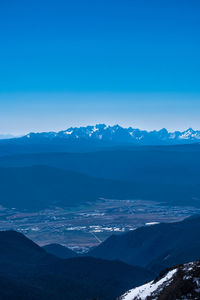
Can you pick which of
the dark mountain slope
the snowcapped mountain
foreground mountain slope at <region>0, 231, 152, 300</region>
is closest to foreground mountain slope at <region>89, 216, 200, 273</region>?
the dark mountain slope

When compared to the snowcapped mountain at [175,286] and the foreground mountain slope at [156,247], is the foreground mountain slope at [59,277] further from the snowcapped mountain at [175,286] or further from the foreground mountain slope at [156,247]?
the snowcapped mountain at [175,286]

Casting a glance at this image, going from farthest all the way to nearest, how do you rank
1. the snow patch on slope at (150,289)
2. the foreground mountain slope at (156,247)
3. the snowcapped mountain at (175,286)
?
the foreground mountain slope at (156,247), the snow patch on slope at (150,289), the snowcapped mountain at (175,286)

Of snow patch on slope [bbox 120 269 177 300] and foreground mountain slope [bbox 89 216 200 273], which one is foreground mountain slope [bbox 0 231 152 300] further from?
snow patch on slope [bbox 120 269 177 300]

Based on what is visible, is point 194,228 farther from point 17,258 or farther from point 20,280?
point 20,280

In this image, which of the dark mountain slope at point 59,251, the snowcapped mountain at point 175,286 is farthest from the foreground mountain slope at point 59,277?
the snowcapped mountain at point 175,286

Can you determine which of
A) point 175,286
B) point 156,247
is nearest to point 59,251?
point 156,247
